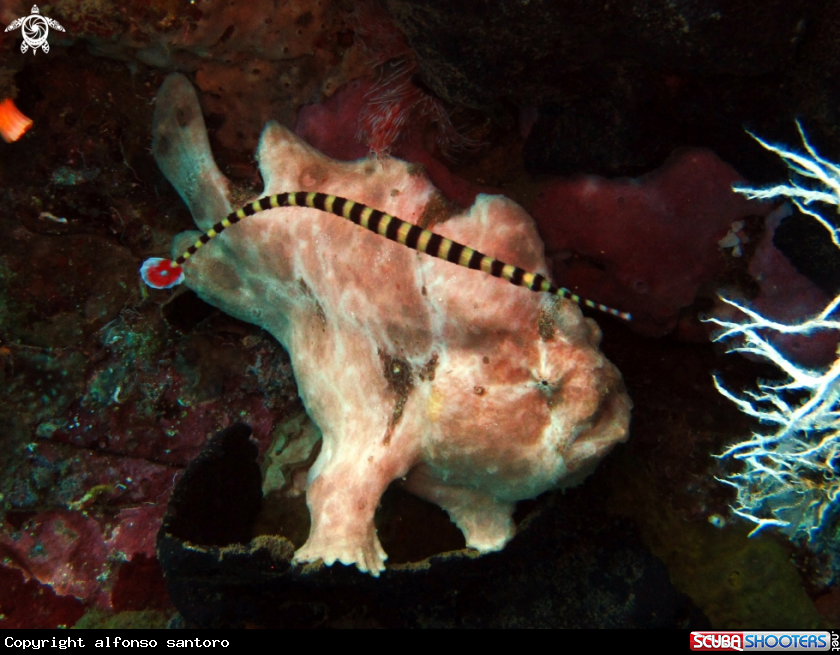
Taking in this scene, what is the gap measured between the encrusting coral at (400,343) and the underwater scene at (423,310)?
24 mm

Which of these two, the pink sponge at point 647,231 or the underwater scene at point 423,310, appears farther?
the pink sponge at point 647,231

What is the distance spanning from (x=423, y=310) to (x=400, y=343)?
13.0 inches

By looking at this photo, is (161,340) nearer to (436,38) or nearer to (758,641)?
(436,38)

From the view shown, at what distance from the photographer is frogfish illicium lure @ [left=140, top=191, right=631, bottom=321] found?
280cm

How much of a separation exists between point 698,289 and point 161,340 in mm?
4430

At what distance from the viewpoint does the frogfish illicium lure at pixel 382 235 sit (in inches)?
110

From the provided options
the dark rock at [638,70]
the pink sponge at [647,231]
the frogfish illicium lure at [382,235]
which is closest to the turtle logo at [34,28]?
the frogfish illicium lure at [382,235]

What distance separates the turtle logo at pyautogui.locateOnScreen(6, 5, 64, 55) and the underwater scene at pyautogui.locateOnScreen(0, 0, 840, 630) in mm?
16

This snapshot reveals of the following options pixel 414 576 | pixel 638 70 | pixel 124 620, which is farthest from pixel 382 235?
pixel 124 620

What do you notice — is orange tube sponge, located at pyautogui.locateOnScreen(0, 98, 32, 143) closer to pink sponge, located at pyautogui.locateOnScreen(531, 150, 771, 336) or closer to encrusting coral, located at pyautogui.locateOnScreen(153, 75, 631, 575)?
encrusting coral, located at pyautogui.locateOnScreen(153, 75, 631, 575)

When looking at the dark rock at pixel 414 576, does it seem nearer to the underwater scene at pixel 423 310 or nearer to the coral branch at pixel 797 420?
the underwater scene at pixel 423 310

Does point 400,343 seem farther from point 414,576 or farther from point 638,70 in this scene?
point 638,70

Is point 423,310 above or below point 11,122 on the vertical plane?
below

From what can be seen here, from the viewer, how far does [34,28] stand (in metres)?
3.14
